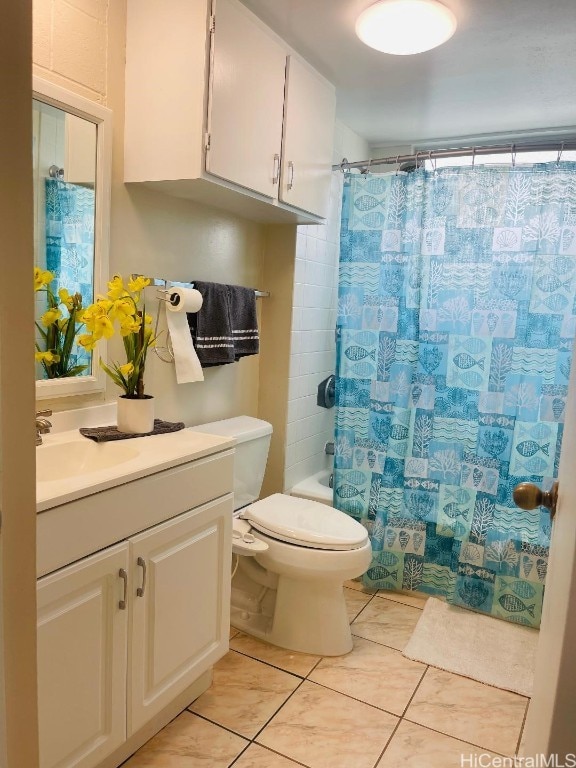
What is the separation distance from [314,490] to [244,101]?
1.78m

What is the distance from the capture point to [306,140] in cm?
226

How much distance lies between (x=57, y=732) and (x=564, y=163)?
8.10ft

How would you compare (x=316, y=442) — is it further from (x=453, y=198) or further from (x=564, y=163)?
(x=564, y=163)

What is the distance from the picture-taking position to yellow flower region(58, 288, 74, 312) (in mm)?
1751

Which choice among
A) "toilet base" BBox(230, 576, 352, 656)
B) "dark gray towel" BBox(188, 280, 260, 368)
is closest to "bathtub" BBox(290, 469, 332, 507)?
"toilet base" BBox(230, 576, 352, 656)

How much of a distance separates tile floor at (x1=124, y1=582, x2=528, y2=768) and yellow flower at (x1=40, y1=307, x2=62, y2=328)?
128 centimetres

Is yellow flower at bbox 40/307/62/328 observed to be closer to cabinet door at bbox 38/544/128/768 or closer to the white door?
cabinet door at bbox 38/544/128/768

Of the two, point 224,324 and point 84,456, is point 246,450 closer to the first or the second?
point 224,324

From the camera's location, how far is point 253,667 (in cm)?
208

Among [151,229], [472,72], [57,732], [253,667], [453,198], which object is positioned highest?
[472,72]

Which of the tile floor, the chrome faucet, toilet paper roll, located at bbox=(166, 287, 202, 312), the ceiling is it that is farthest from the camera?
toilet paper roll, located at bbox=(166, 287, 202, 312)

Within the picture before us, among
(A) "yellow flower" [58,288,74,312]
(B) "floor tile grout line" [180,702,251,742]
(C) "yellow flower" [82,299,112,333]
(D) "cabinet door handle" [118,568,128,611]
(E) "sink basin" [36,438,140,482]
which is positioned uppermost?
(A) "yellow flower" [58,288,74,312]

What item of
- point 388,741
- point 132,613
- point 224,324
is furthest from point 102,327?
point 388,741

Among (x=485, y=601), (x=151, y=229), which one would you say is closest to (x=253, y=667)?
(x=485, y=601)
